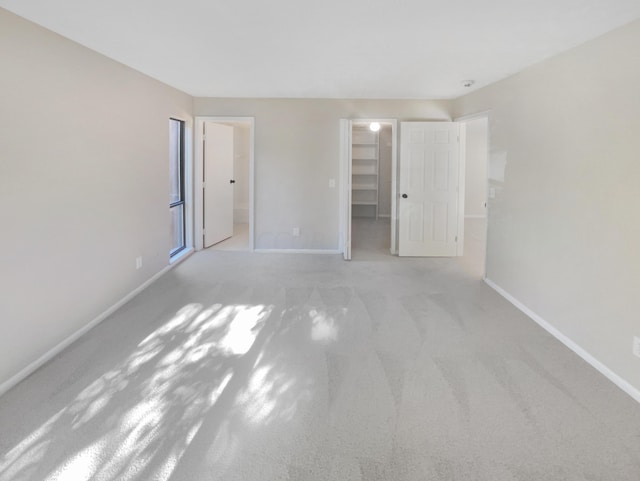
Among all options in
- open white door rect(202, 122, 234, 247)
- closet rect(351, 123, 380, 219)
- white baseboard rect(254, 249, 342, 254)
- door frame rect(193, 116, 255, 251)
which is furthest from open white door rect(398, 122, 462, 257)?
closet rect(351, 123, 380, 219)

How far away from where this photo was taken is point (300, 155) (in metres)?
6.07

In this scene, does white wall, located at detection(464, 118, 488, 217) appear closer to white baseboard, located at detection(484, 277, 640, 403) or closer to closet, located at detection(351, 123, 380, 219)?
closet, located at detection(351, 123, 380, 219)

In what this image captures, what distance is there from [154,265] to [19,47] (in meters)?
2.66

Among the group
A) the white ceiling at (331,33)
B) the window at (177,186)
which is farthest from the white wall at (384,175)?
the white ceiling at (331,33)

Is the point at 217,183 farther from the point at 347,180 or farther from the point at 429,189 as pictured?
the point at 429,189

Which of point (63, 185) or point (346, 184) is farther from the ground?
point (346, 184)

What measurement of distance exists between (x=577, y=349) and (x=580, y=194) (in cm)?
111

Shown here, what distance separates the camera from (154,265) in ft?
15.5

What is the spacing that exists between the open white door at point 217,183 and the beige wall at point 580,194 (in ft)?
13.5

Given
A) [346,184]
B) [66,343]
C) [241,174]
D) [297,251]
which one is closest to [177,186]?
[297,251]

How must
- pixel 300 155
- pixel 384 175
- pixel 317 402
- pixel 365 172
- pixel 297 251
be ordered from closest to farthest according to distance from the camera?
pixel 317 402
pixel 300 155
pixel 297 251
pixel 365 172
pixel 384 175

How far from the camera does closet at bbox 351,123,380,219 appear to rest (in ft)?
33.1

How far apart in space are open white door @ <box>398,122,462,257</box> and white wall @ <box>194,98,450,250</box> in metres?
0.31

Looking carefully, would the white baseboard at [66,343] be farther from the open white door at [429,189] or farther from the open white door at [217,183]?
the open white door at [429,189]
